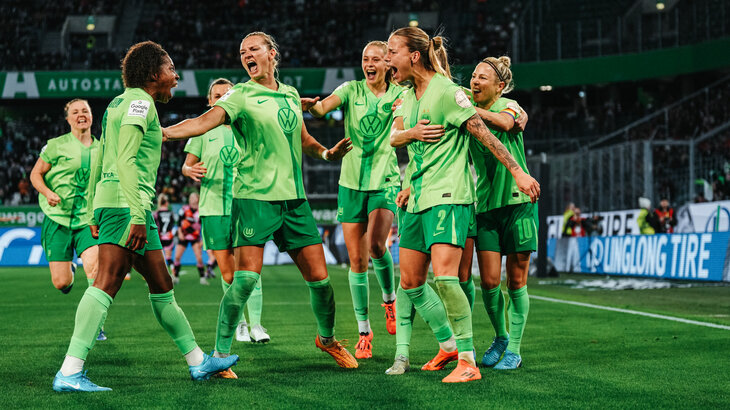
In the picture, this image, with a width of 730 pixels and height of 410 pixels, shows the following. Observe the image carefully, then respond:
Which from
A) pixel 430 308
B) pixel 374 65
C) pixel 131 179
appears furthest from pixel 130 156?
pixel 374 65

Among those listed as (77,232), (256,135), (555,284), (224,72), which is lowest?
(555,284)

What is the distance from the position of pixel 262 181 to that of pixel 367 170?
1773mm

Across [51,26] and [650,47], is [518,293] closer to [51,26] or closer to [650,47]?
[650,47]

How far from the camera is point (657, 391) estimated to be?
5.39 meters

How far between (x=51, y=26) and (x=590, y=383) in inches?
1719

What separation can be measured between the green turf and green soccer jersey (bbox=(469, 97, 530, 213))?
121 cm

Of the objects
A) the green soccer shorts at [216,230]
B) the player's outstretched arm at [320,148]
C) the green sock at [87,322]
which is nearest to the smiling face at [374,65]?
the player's outstretched arm at [320,148]

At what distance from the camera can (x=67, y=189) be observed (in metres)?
8.62

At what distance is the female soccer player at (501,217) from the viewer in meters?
6.43

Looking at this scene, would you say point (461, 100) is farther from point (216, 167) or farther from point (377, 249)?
point (216, 167)

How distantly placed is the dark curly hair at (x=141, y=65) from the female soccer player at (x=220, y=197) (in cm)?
240

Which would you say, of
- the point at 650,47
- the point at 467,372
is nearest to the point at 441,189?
the point at 467,372

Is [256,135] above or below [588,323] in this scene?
above

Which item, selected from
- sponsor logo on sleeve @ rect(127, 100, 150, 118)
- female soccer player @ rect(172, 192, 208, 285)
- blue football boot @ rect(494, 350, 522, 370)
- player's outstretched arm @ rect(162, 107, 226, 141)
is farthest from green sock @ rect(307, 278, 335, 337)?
female soccer player @ rect(172, 192, 208, 285)
